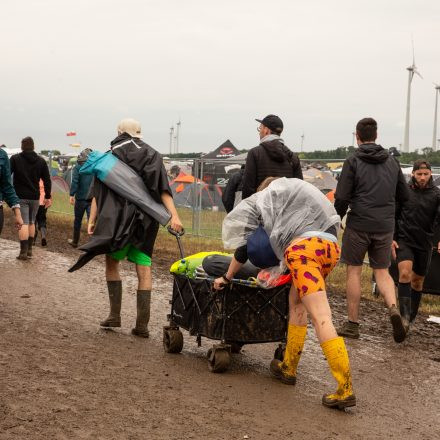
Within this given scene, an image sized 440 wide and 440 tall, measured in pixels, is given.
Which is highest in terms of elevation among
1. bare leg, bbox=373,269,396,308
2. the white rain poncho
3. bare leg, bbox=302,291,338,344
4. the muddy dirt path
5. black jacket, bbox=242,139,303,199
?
black jacket, bbox=242,139,303,199

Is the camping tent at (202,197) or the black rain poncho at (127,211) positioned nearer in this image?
the black rain poncho at (127,211)

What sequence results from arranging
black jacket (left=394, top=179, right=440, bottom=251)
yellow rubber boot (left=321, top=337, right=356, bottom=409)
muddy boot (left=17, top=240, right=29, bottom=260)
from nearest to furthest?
yellow rubber boot (left=321, top=337, right=356, bottom=409), black jacket (left=394, top=179, right=440, bottom=251), muddy boot (left=17, top=240, right=29, bottom=260)

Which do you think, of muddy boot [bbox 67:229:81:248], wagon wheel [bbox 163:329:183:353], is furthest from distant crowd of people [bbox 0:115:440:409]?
muddy boot [bbox 67:229:81:248]

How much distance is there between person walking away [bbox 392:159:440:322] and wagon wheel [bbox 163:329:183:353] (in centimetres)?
291

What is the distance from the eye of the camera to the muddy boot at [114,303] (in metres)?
8.16

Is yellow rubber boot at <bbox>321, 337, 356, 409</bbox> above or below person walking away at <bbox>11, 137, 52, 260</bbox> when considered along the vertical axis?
below

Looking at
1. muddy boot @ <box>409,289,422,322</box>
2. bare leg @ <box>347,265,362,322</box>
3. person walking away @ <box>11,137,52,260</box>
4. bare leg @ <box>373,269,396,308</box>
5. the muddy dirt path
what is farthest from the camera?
person walking away @ <box>11,137,52,260</box>

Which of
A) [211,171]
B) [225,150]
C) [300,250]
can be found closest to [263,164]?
[300,250]

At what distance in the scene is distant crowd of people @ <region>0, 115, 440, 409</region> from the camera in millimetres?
6086

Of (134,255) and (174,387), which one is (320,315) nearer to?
(174,387)

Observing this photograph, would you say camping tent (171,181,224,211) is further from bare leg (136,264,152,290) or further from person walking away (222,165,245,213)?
bare leg (136,264,152,290)

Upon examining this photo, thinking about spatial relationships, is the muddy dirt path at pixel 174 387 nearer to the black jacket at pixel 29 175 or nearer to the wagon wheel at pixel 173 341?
the wagon wheel at pixel 173 341

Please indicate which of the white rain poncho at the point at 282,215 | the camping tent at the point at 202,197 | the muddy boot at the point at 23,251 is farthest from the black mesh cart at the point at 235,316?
the camping tent at the point at 202,197

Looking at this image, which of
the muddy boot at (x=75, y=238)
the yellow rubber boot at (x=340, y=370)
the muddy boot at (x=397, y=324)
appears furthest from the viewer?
the muddy boot at (x=75, y=238)
